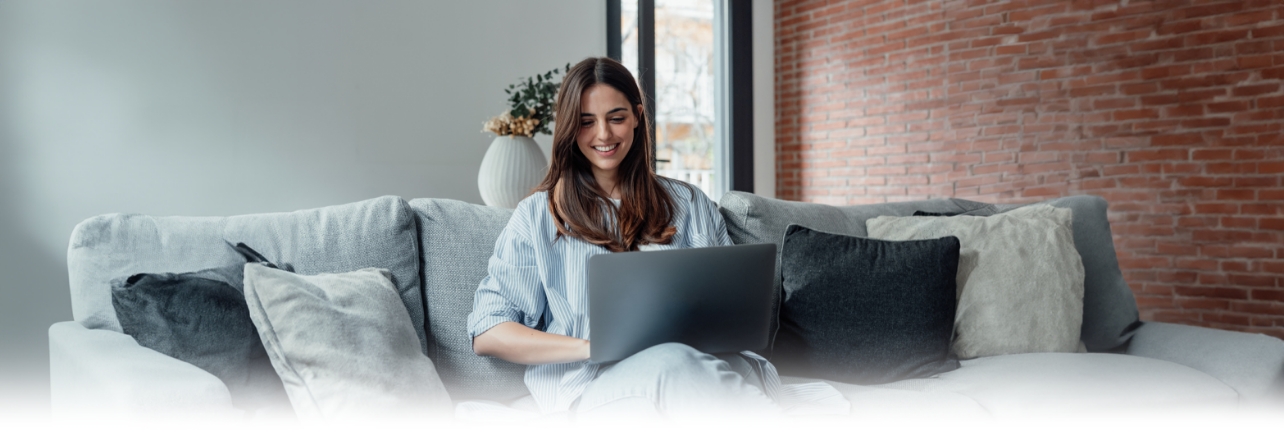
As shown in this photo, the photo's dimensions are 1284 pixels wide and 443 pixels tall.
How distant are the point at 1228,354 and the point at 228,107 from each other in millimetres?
3066

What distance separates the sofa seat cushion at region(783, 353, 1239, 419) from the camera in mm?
1715

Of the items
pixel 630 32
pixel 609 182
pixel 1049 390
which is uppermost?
pixel 630 32

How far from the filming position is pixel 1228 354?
76.1 inches

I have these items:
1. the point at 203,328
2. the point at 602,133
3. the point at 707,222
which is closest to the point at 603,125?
the point at 602,133

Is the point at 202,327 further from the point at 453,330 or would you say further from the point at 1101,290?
the point at 1101,290

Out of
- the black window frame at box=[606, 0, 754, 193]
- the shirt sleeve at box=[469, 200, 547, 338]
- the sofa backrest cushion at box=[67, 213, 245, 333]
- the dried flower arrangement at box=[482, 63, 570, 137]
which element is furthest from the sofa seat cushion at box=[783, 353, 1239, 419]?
the black window frame at box=[606, 0, 754, 193]

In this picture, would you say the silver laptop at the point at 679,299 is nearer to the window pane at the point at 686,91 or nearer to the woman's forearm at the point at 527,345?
the woman's forearm at the point at 527,345

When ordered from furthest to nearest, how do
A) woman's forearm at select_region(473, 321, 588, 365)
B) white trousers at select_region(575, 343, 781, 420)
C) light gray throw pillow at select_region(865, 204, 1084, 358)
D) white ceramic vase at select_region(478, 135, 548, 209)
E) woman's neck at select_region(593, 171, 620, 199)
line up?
white ceramic vase at select_region(478, 135, 548, 209) → light gray throw pillow at select_region(865, 204, 1084, 358) → woman's neck at select_region(593, 171, 620, 199) → woman's forearm at select_region(473, 321, 588, 365) → white trousers at select_region(575, 343, 781, 420)

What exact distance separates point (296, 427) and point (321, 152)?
2.02 metres

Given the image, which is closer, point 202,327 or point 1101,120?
point 202,327

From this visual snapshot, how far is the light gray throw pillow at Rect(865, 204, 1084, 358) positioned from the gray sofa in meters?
0.06

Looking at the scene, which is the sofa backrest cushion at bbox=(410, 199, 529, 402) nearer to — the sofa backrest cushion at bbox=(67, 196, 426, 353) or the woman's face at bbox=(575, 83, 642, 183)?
the sofa backrest cushion at bbox=(67, 196, 426, 353)

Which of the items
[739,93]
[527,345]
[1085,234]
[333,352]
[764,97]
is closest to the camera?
[333,352]

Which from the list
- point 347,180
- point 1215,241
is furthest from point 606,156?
point 1215,241
